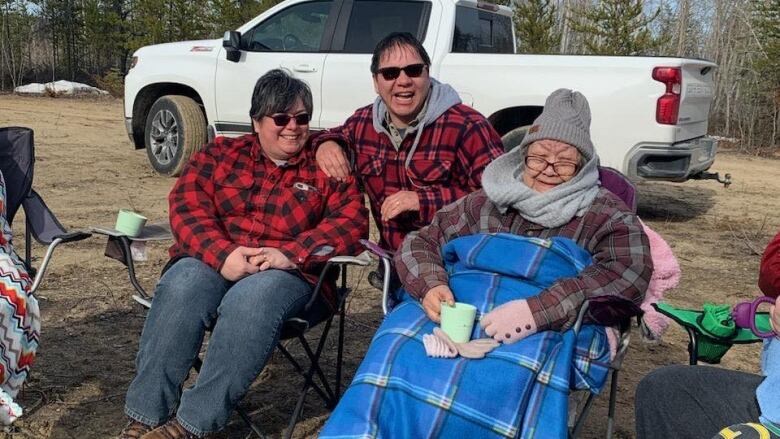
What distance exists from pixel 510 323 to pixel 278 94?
125 cm

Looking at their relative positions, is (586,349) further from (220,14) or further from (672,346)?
(220,14)

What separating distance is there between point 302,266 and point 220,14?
19.1 metres

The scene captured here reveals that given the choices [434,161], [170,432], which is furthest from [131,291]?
[434,161]

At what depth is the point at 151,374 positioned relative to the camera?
238 cm

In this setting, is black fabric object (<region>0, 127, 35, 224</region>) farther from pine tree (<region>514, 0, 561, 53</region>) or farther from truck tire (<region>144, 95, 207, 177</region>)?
pine tree (<region>514, 0, 561, 53</region>)

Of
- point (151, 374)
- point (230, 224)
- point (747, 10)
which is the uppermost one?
point (747, 10)

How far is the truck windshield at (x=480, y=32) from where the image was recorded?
6586 millimetres

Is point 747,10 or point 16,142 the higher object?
point 747,10

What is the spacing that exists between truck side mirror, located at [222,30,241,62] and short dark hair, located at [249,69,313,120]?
417 cm

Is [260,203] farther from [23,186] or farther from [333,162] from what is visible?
[23,186]

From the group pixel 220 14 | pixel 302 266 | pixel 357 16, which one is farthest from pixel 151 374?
pixel 220 14

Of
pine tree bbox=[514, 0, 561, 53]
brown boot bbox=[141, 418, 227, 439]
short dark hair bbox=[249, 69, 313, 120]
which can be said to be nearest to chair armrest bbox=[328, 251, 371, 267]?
short dark hair bbox=[249, 69, 313, 120]

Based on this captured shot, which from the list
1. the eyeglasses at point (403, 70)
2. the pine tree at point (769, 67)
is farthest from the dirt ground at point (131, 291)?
the pine tree at point (769, 67)

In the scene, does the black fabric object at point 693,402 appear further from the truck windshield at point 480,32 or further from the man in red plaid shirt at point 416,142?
the truck windshield at point 480,32
